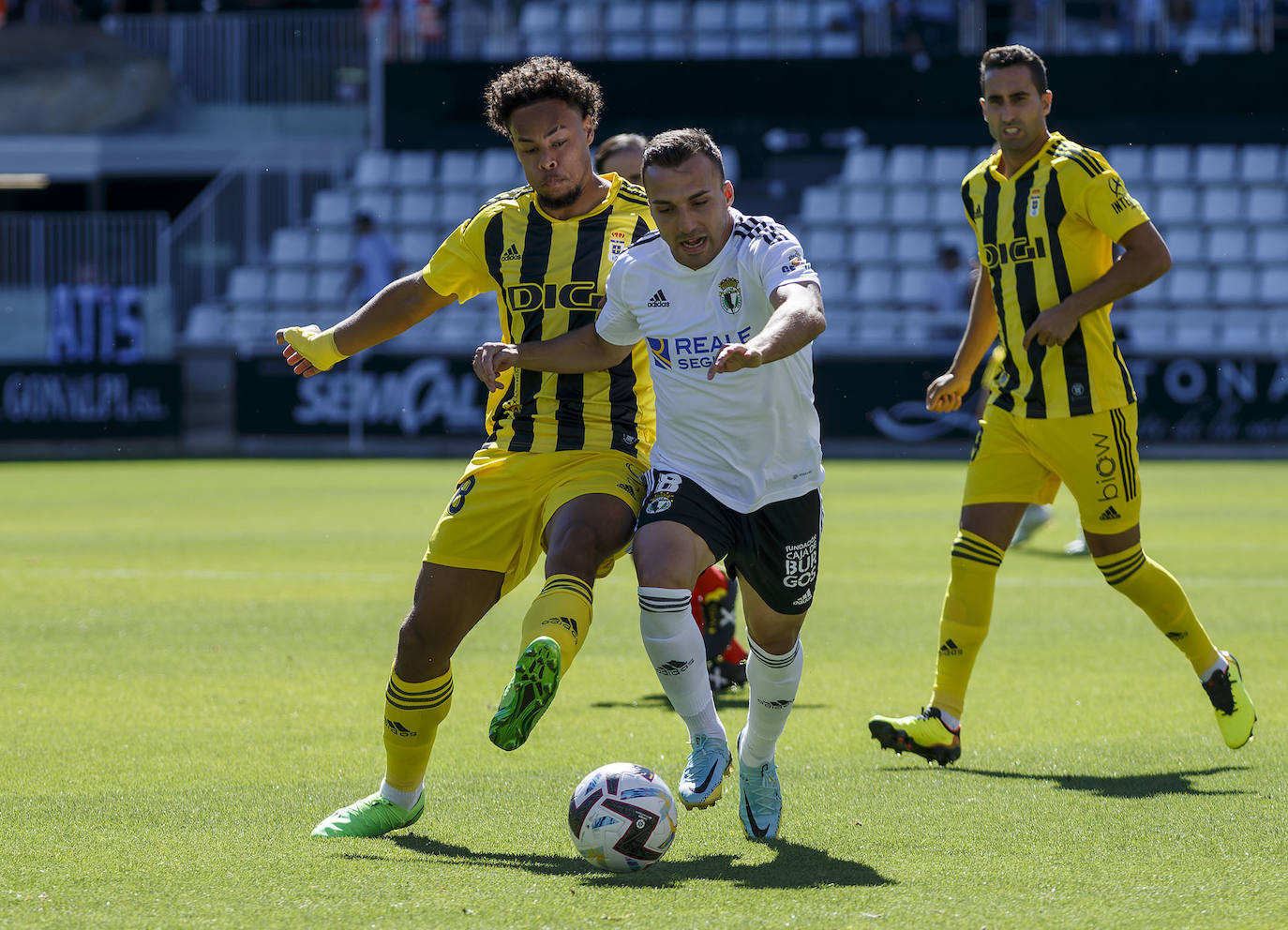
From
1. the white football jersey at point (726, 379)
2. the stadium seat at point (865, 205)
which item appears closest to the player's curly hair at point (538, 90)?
the white football jersey at point (726, 379)

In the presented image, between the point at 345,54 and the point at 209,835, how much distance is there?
83.3ft

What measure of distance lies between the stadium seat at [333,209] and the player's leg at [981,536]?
2134 centimetres

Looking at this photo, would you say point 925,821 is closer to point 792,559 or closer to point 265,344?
point 792,559

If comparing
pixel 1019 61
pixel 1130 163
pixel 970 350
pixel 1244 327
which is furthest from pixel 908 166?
pixel 1019 61

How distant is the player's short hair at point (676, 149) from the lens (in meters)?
4.11

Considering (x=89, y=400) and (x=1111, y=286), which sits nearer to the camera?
(x=1111, y=286)

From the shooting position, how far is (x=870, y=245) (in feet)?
79.8

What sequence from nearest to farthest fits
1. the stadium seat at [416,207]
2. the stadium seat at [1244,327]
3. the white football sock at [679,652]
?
the white football sock at [679,652] → the stadium seat at [1244,327] → the stadium seat at [416,207]

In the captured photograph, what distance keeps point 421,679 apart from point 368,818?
1.28ft

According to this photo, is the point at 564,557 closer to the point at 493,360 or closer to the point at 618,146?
the point at 493,360

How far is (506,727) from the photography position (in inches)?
144

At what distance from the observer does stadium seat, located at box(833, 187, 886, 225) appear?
80.9ft

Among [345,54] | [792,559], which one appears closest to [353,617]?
[792,559]

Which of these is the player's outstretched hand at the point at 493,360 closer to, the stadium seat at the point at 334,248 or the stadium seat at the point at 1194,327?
the stadium seat at the point at 1194,327
